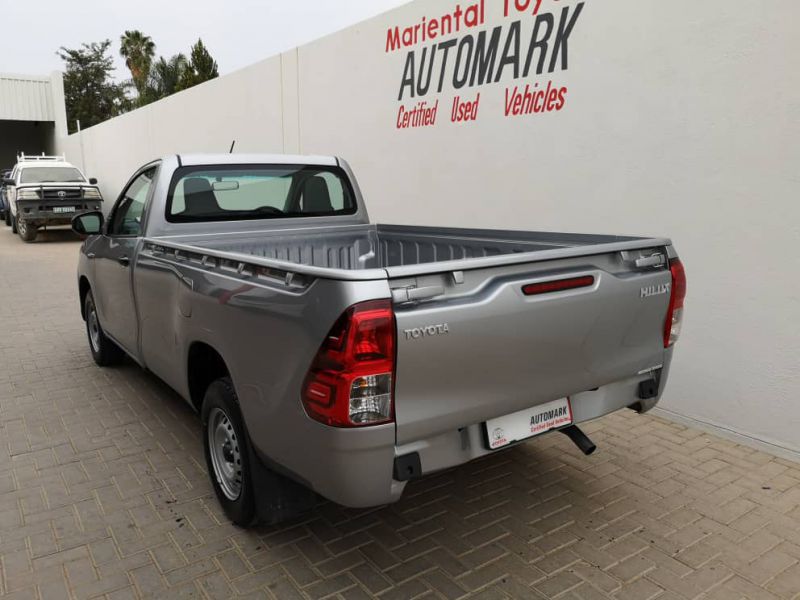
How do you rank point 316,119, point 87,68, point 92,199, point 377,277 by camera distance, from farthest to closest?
point 87,68
point 92,199
point 316,119
point 377,277

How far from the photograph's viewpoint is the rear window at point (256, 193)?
4266 mm

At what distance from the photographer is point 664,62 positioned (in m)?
4.34

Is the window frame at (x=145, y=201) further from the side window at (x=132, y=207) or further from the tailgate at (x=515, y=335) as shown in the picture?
the tailgate at (x=515, y=335)

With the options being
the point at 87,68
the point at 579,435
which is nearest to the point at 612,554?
the point at 579,435

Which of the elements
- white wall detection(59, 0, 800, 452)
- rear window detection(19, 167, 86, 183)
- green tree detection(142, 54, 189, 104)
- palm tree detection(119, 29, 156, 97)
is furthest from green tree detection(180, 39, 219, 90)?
white wall detection(59, 0, 800, 452)

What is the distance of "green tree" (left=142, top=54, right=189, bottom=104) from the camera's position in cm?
3234

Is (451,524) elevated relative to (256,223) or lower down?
lower down

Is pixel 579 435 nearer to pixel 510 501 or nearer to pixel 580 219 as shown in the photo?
pixel 510 501

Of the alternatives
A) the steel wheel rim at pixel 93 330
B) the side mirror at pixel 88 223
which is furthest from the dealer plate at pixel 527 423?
the steel wheel rim at pixel 93 330

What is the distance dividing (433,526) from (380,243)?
230cm

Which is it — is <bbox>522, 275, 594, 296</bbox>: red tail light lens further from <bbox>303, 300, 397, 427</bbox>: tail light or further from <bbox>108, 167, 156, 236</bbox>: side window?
<bbox>108, 167, 156, 236</bbox>: side window

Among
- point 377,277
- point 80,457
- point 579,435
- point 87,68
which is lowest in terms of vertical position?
point 80,457

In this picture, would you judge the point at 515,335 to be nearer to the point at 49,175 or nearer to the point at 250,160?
the point at 250,160

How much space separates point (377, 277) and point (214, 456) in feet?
5.65
